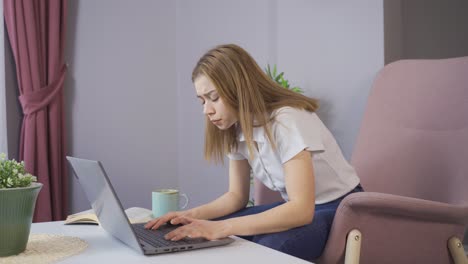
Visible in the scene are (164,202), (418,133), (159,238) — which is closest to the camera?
(159,238)

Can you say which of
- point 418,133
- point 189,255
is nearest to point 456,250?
point 418,133

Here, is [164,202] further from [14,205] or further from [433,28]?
[433,28]

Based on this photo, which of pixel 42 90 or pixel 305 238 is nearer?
pixel 305 238

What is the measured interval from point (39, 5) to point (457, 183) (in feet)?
7.07

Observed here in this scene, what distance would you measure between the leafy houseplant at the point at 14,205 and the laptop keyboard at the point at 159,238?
0.23 m

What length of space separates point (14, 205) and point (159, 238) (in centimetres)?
29

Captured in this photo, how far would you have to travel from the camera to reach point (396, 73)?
1897 millimetres

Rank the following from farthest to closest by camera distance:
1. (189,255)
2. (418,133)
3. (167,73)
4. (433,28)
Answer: (167,73)
(433,28)
(418,133)
(189,255)

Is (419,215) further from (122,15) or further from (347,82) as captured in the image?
(122,15)

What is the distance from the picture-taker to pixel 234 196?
1591 mm

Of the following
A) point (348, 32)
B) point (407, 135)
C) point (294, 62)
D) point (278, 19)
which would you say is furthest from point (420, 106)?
point (278, 19)

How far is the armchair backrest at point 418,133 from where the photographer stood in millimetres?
1648

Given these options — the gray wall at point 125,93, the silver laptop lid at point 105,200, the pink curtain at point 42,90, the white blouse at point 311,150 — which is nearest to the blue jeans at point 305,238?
the white blouse at point 311,150

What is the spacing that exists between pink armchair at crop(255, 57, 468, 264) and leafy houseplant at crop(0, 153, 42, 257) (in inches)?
28.0
